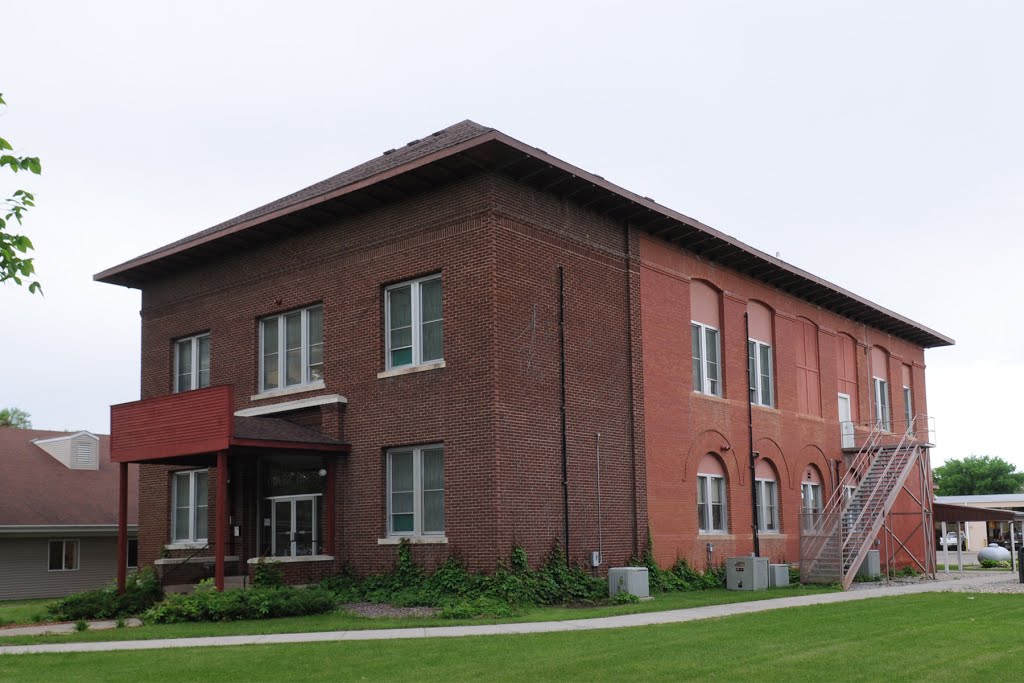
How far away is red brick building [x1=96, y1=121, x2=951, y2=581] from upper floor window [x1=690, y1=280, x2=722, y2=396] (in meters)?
0.06

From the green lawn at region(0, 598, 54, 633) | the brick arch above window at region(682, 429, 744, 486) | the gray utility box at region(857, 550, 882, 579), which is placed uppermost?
the brick arch above window at region(682, 429, 744, 486)

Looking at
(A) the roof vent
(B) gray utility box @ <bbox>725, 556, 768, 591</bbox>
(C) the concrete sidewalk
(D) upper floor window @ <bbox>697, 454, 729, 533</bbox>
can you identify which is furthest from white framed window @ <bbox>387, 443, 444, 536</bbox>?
(A) the roof vent

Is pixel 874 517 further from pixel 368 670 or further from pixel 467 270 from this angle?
pixel 368 670

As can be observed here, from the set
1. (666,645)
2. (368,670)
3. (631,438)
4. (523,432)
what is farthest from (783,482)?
(368,670)

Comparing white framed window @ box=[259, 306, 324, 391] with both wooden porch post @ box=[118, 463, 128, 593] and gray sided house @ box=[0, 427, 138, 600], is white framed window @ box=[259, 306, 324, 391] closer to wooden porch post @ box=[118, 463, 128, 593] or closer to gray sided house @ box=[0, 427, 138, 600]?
wooden porch post @ box=[118, 463, 128, 593]

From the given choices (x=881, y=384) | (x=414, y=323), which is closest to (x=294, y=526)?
(x=414, y=323)

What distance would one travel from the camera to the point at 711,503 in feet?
93.7

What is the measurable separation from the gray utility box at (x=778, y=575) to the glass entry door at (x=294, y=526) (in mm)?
11122

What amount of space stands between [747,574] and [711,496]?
103 inches

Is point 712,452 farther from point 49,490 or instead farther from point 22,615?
point 49,490

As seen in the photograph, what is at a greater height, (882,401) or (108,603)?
(882,401)

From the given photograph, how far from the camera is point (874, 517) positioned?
29.9 meters

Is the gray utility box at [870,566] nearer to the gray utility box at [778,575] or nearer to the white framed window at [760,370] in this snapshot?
the gray utility box at [778,575]

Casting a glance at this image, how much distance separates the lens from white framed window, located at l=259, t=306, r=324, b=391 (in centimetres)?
2592
